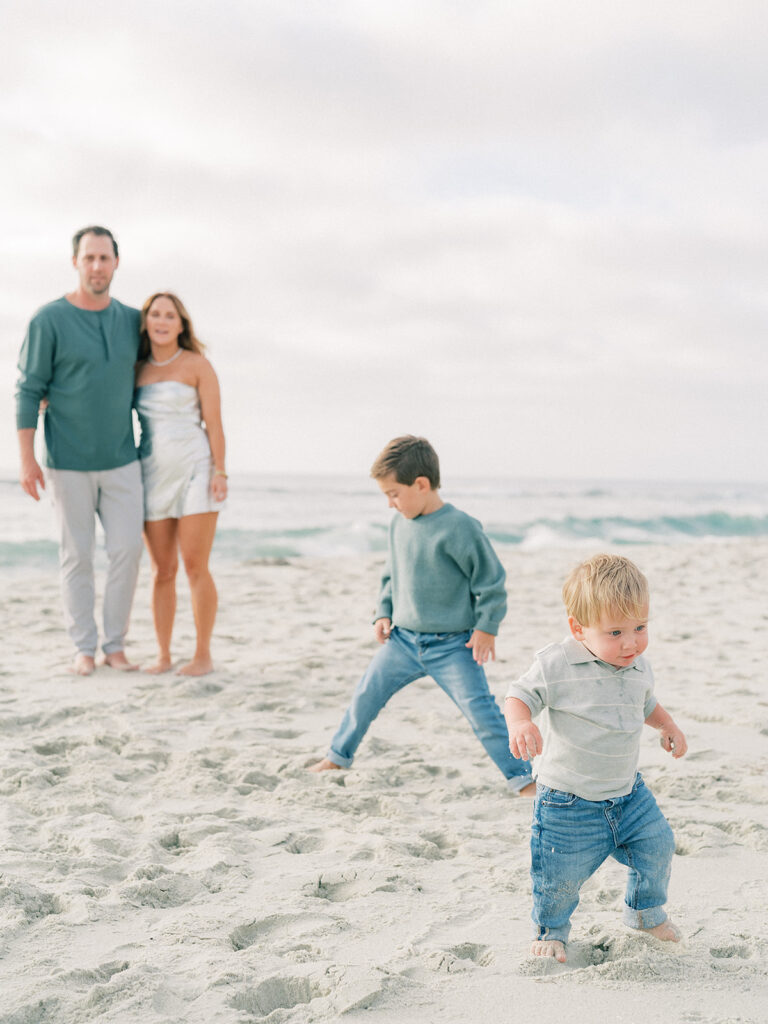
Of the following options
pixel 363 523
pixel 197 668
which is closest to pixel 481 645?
pixel 197 668

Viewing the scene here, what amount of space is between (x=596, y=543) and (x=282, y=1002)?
16.2 m

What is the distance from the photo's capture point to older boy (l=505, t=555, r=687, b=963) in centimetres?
210

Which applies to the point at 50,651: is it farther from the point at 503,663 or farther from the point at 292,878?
the point at 292,878

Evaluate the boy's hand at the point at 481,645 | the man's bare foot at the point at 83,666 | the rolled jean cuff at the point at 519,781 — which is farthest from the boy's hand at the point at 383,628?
the man's bare foot at the point at 83,666

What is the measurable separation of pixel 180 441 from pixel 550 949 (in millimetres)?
3386

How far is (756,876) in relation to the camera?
255 cm

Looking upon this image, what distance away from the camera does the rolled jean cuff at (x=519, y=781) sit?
3225 mm

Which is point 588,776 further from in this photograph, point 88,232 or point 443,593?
point 88,232

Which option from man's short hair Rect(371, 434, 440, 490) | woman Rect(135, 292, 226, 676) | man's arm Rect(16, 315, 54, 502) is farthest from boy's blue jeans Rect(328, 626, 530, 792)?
man's arm Rect(16, 315, 54, 502)

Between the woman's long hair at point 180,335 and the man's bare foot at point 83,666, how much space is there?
1.67 meters

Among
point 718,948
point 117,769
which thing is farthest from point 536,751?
point 117,769

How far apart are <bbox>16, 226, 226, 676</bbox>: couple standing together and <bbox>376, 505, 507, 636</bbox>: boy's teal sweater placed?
1741 mm

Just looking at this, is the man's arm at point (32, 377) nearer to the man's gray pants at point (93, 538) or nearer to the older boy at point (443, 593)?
the man's gray pants at point (93, 538)

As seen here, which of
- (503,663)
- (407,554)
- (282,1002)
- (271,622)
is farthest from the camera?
(271,622)
